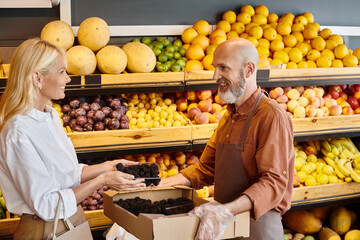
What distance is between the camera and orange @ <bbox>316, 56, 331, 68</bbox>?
4160 mm

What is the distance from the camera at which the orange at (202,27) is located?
166 inches

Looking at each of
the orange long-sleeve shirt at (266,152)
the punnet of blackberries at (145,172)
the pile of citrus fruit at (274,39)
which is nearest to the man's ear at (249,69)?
the orange long-sleeve shirt at (266,152)

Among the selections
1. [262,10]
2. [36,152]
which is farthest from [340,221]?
[36,152]

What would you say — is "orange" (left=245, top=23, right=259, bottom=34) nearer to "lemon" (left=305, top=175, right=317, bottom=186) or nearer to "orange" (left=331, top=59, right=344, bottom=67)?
"orange" (left=331, top=59, right=344, bottom=67)

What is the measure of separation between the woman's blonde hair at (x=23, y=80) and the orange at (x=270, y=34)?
280 centimetres

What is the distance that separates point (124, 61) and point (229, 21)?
4.94 feet

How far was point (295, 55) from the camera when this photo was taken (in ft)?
13.7

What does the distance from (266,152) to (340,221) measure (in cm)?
262

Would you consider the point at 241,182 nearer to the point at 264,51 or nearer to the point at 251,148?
the point at 251,148

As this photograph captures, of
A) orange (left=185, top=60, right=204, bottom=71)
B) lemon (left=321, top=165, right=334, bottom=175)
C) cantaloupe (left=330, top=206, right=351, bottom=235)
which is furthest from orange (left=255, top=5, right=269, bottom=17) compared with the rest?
cantaloupe (left=330, top=206, right=351, bottom=235)

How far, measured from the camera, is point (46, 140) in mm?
2061

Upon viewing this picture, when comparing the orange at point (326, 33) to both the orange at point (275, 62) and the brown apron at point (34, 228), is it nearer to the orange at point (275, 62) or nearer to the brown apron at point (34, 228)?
the orange at point (275, 62)

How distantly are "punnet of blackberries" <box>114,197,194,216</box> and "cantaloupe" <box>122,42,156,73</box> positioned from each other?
154 cm


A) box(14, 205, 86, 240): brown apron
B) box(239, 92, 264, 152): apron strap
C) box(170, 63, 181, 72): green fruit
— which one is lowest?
box(14, 205, 86, 240): brown apron
